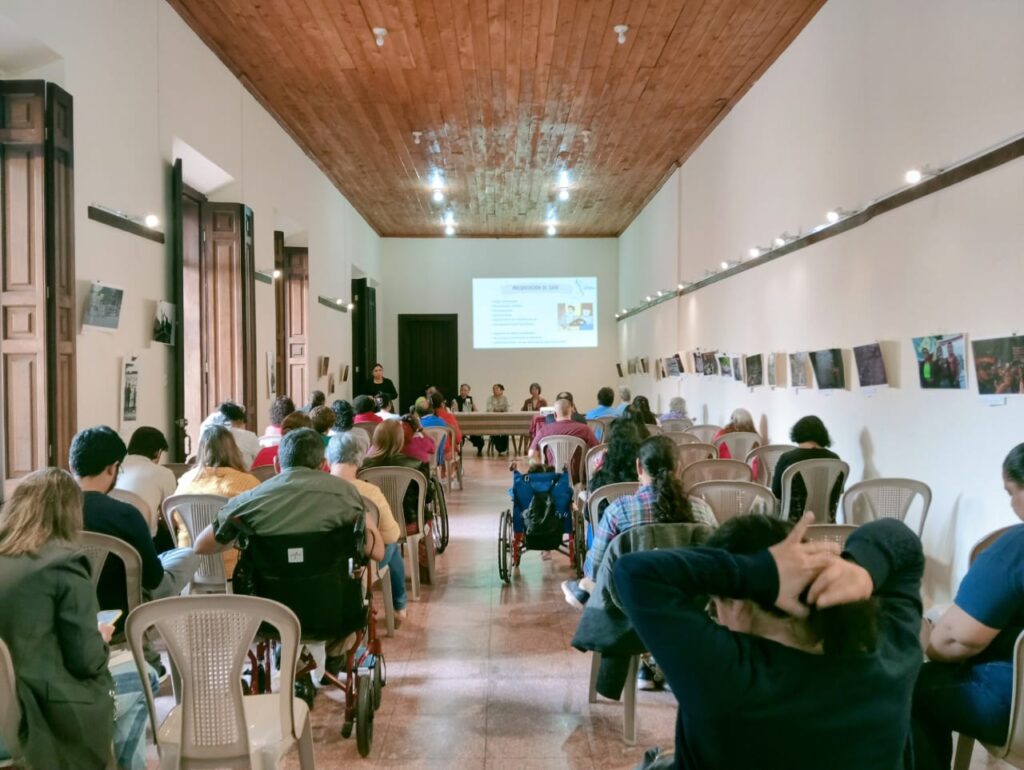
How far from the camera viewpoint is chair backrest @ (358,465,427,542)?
5168mm

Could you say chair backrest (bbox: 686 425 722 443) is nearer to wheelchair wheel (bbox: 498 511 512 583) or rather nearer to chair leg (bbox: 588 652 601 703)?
wheelchair wheel (bbox: 498 511 512 583)

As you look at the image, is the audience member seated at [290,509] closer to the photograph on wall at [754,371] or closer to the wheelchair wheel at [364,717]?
the wheelchair wheel at [364,717]

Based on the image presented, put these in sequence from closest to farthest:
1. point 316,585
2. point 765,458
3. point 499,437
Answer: point 316,585 → point 765,458 → point 499,437

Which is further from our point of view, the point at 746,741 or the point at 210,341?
the point at 210,341

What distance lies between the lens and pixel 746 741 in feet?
4.41

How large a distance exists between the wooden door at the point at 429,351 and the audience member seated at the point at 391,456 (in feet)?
41.4

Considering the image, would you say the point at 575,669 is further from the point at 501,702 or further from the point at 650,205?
the point at 650,205

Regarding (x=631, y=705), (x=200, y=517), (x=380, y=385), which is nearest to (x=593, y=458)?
(x=631, y=705)

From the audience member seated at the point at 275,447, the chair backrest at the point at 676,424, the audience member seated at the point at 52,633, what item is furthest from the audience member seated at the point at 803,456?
the audience member seated at the point at 52,633

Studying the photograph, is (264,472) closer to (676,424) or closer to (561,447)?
(561,447)

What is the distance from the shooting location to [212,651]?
2299 millimetres

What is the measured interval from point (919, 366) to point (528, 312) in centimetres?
1312

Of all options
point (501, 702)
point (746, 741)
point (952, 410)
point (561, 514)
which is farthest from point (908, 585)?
point (561, 514)

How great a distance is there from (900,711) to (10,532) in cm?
221
